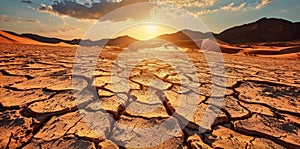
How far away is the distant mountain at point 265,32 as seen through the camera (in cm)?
2566

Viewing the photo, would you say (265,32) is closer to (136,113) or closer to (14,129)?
(136,113)

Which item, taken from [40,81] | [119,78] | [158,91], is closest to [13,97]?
[40,81]

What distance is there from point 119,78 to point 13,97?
109cm

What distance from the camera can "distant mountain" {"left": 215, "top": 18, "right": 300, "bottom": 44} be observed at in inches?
1010

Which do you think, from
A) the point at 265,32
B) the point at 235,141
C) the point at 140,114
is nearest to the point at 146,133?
the point at 140,114

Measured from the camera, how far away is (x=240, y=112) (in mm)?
1532

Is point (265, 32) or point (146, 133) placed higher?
point (265, 32)

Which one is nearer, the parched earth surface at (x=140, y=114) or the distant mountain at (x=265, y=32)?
the parched earth surface at (x=140, y=114)

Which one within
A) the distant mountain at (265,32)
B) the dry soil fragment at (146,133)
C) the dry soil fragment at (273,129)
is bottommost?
the dry soil fragment at (146,133)

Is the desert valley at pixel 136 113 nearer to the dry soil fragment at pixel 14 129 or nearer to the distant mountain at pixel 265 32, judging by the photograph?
the dry soil fragment at pixel 14 129

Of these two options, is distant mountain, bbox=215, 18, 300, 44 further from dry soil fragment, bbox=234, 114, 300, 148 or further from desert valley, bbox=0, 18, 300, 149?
dry soil fragment, bbox=234, 114, 300, 148

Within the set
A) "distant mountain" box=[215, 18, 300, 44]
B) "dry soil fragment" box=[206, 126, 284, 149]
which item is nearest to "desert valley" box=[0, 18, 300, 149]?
"dry soil fragment" box=[206, 126, 284, 149]

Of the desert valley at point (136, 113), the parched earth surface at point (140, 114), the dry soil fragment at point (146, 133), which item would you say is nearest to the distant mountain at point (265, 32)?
the desert valley at point (136, 113)

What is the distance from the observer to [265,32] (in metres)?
27.9
